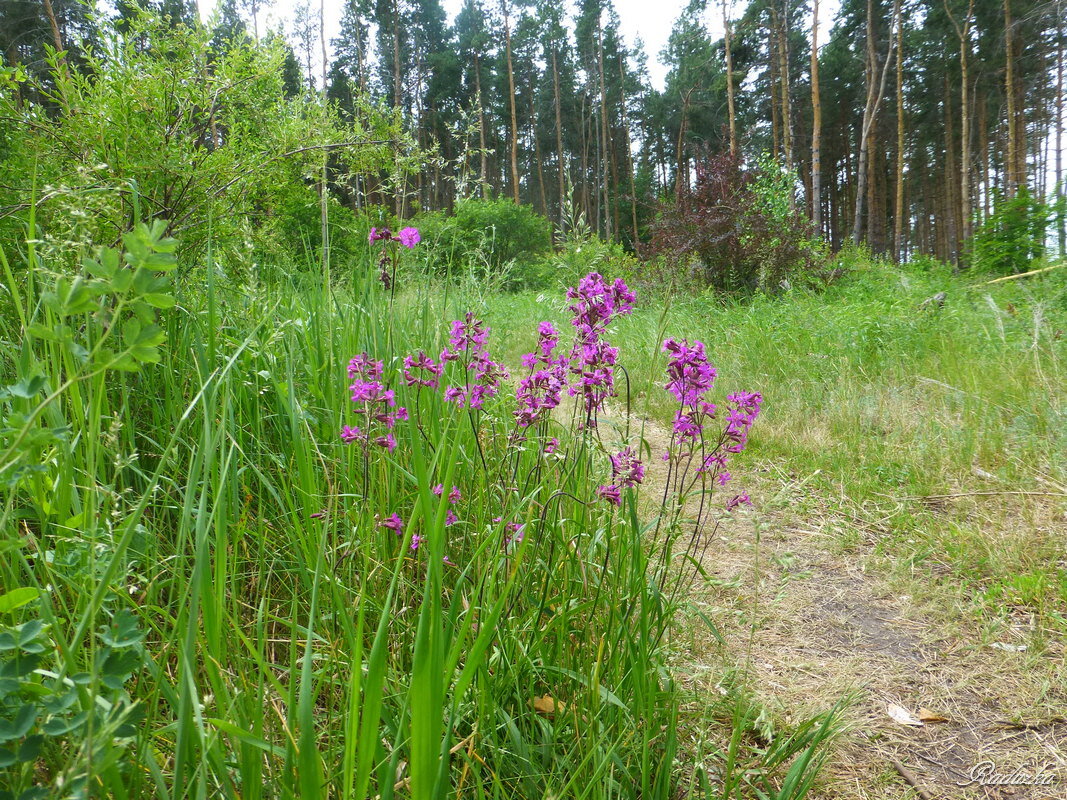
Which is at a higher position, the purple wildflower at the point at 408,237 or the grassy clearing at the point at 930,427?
the purple wildflower at the point at 408,237

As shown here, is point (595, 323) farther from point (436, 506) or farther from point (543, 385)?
point (436, 506)

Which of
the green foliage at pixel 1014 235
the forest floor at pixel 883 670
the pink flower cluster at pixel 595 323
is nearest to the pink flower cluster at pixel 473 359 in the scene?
the pink flower cluster at pixel 595 323

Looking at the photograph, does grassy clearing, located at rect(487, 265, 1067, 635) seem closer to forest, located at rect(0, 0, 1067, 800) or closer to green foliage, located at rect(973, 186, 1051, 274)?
forest, located at rect(0, 0, 1067, 800)

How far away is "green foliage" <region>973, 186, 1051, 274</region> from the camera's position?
757cm

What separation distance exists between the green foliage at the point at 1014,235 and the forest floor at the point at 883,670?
7336mm

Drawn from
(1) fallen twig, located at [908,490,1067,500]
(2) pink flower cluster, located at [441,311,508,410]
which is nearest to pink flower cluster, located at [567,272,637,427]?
(2) pink flower cluster, located at [441,311,508,410]

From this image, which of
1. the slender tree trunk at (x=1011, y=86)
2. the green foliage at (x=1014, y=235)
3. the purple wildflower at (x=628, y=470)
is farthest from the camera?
the slender tree trunk at (x=1011, y=86)

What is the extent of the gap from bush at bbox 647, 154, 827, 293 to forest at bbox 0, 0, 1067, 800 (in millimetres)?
2905

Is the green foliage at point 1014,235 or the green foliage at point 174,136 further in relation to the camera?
the green foliage at point 1014,235

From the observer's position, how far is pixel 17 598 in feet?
2.33

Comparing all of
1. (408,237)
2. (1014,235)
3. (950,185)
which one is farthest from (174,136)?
(950,185)

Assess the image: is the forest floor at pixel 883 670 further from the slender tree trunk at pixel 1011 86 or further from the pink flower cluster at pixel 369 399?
the slender tree trunk at pixel 1011 86

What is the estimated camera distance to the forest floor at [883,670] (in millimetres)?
1420

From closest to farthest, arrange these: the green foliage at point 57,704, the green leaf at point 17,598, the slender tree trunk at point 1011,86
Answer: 1. the green foliage at point 57,704
2. the green leaf at point 17,598
3. the slender tree trunk at point 1011,86
